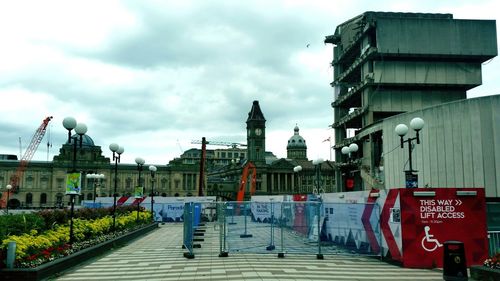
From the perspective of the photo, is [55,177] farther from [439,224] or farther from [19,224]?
[439,224]

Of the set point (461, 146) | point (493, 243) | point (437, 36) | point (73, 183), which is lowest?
point (493, 243)

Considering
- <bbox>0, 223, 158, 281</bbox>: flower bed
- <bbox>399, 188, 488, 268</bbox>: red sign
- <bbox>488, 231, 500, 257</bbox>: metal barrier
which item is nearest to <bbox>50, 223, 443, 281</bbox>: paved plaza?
<bbox>0, 223, 158, 281</bbox>: flower bed

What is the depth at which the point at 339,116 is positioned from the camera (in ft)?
268

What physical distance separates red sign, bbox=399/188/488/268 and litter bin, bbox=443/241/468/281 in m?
4.49

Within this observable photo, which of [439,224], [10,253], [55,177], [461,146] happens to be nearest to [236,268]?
[10,253]

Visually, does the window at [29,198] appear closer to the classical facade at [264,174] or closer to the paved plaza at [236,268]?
the classical facade at [264,174]

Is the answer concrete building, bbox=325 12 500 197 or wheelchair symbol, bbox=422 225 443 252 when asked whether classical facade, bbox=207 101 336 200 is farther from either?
wheelchair symbol, bbox=422 225 443 252

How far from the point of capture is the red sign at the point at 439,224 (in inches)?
689

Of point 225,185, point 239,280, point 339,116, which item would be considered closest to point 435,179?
point 239,280

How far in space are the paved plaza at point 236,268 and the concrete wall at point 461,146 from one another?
21.9 m

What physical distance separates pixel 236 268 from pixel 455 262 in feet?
25.0

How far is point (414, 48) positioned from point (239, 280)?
59.3m

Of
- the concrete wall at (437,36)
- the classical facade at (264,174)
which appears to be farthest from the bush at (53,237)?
the classical facade at (264,174)

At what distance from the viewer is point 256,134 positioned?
15975 cm
